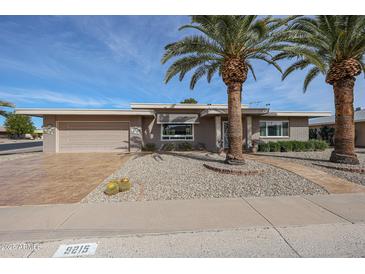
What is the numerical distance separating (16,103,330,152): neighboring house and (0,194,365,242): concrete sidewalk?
10.1 m

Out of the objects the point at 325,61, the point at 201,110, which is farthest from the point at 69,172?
the point at 325,61

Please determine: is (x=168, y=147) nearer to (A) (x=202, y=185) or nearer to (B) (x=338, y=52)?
(A) (x=202, y=185)

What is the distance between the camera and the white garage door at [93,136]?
15.1m

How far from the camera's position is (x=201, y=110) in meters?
16.2

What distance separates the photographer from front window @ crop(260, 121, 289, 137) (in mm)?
16578

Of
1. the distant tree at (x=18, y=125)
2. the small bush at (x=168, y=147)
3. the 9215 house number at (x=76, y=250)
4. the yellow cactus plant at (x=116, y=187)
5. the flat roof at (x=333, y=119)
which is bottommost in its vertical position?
the 9215 house number at (x=76, y=250)

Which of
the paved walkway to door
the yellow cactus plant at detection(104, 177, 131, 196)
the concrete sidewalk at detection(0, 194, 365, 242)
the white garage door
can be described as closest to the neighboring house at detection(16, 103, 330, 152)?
the white garage door

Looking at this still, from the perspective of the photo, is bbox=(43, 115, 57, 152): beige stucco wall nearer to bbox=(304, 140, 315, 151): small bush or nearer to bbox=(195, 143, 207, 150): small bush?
bbox=(195, 143, 207, 150): small bush

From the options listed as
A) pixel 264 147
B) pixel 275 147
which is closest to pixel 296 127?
pixel 275 147

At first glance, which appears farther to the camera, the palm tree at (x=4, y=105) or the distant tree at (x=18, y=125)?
the distant tree at (x=18, y=125)

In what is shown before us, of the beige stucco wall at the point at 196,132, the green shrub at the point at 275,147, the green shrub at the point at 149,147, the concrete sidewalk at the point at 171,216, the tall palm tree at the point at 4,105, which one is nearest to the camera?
the concrete sidewalk at the point at 171,216

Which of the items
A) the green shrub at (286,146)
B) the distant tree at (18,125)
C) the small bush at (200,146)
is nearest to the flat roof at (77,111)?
the small bush at (200,146)

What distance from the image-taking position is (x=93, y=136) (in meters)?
15.3

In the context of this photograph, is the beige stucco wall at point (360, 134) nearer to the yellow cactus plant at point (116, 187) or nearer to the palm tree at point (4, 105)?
the yellow cactus plant at point (116, 187)
